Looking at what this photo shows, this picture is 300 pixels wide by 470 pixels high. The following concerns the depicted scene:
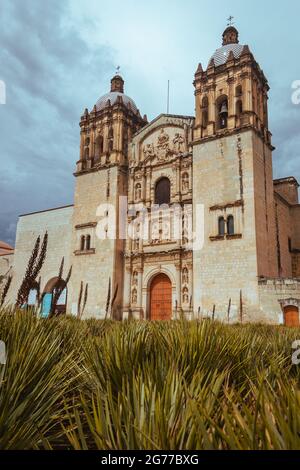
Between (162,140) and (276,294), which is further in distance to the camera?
(162,140)

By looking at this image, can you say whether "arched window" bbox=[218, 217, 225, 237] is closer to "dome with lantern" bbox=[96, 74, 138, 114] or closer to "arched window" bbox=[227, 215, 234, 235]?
"arched window" bbox=[227, 215, 234, 235]

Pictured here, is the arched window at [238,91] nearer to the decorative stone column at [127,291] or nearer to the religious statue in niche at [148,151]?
the religious statue in niche at [148,151]

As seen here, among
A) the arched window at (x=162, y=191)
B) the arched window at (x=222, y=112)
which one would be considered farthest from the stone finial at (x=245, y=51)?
the arched window at (x=162, y=191)

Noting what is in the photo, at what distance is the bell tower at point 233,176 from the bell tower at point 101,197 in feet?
15.3

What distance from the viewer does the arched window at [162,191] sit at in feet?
62.7

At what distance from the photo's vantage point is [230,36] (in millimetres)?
19797

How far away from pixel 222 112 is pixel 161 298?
9.54 m

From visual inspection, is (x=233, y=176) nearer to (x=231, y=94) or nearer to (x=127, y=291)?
(x=231, y=94)

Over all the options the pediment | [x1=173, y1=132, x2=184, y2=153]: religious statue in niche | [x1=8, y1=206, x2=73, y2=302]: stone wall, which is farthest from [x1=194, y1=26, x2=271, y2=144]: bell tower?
[x1=8, y1=206, x2=73, y2=302]: stone wall

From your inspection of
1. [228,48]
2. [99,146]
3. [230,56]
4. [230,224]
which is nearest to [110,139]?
[99,146]

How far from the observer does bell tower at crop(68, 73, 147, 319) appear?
19047mm

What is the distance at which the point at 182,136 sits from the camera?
1891 centimetres
